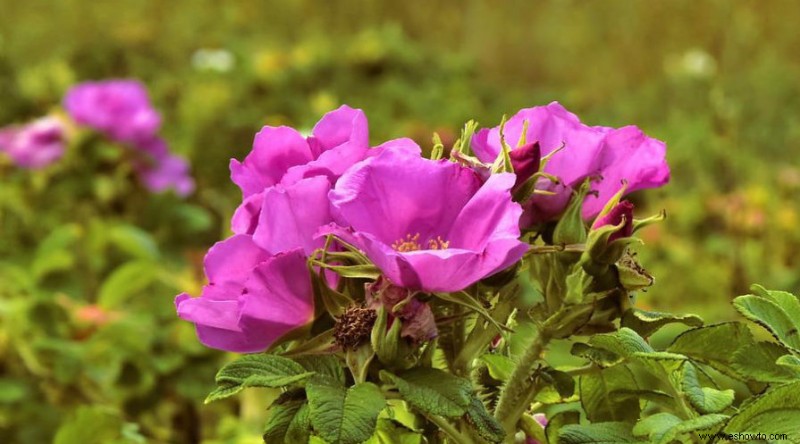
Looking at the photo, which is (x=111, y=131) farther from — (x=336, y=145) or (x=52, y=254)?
(x=336, y=145)

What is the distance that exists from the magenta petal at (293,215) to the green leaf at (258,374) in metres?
0.06

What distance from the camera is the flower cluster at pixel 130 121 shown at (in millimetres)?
2029

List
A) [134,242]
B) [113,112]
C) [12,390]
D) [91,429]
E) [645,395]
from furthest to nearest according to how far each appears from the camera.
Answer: [113,112] → [134,242] → [12,390] → [91,429] → [645,395]

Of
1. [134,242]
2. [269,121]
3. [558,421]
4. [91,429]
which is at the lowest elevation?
[269,121]

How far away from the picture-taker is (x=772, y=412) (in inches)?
20.8

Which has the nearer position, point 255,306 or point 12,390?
point 255,306

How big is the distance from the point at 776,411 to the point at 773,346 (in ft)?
0.17

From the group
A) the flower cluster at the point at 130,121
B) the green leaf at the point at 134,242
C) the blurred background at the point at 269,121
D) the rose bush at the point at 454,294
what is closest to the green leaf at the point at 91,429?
the blurred background at the point at 269,121

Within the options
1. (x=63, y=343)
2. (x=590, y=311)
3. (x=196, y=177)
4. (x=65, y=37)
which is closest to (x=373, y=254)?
(x=590, y=311)

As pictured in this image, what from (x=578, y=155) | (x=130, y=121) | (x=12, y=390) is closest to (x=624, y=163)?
(x=578, y=155)

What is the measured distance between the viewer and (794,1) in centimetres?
483

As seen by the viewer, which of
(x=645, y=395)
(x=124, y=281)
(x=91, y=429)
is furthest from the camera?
(x=124, y=281)

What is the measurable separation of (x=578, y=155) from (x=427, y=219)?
10 centimetres

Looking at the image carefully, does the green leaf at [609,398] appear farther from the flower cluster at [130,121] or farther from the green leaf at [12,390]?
the flower cluster at [130,121]
